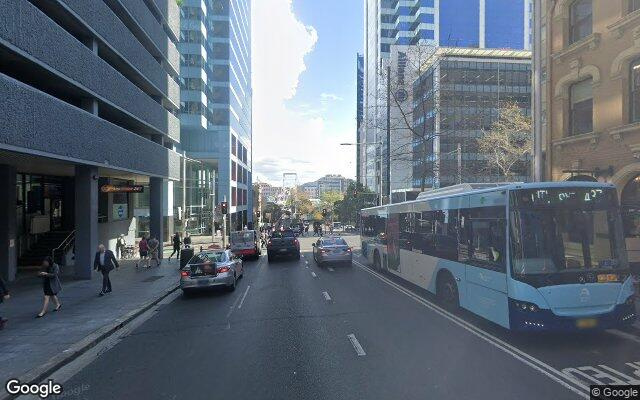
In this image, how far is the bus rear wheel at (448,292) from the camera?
1025 cm

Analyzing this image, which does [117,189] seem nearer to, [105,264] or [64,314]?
[105,264]

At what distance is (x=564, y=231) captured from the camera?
25.0 ft

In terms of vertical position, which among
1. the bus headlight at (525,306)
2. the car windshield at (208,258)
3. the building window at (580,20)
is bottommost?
the car windshield at (208,258)

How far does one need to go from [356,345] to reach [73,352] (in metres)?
5.26

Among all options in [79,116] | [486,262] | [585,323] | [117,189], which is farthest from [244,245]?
[585,323]

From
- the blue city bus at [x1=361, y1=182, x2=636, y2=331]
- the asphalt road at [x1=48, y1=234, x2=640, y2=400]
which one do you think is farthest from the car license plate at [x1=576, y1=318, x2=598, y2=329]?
the asphalt road at [x1=48, y1=234, x2=640, y2=400]

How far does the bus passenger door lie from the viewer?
797 cm

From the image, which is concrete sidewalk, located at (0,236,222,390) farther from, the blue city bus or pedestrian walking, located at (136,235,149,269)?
the blue city bus

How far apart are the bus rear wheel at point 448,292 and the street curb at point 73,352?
8.05 meters

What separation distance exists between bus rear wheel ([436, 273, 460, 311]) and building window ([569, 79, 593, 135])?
9.52 m

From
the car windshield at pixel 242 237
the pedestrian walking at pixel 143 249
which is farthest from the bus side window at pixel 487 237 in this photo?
the car windshield at pixel 242 237

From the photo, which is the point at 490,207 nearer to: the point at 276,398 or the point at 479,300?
the point at 479,300

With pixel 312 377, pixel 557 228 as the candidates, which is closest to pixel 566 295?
pixel 557 228

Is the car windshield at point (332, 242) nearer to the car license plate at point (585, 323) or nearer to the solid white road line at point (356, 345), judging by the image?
the solid white road line at point (356, 345)
